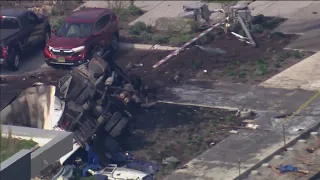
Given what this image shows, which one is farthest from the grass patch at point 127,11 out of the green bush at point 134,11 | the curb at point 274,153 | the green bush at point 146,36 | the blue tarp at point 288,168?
the blue tarp at point 288,168

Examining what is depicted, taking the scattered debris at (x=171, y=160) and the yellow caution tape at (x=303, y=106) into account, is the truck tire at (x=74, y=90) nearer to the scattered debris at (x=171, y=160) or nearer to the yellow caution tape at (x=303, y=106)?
the scattered debris at (x=171, y=160)

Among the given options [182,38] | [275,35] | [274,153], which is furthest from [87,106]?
[275,35]

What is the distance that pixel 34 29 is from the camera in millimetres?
29500

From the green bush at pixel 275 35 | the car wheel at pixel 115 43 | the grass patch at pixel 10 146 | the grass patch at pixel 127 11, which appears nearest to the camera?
the grass patch at pixel 10 146

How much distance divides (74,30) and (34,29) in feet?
6.83

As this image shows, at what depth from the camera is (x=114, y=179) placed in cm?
1830

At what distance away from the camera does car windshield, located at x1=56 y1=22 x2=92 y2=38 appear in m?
27.9

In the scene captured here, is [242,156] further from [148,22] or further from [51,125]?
[148,22]

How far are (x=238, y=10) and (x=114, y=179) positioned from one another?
493 inches

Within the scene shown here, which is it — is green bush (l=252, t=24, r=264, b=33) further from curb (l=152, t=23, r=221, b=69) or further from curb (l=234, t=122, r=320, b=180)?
curb (l=234, t=122, r=320, b=180)

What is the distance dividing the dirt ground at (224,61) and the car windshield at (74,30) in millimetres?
1422

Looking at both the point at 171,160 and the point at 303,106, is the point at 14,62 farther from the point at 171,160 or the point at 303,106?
the point at 171,160

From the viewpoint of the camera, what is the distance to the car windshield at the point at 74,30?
91.4 ft

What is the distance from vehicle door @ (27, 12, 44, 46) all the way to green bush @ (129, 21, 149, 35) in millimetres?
3192
